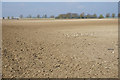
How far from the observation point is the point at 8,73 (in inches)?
157

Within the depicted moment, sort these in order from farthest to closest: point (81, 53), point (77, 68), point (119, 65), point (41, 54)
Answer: point (81, 53) → point (41, 54) → point (119, 65) → point (77, 68)

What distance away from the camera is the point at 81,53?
5965 millimetres

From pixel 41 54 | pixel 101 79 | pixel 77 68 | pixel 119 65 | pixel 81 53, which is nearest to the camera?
pixel 101 79

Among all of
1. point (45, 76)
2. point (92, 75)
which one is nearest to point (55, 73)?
point (45, 76)

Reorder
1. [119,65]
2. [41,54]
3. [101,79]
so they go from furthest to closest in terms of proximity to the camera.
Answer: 1. [41,54]
2. [119,65]
3. [101,79]

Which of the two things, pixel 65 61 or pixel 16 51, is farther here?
pixel 16 51

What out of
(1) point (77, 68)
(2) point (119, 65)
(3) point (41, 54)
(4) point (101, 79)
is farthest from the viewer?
(3) point (41, 54)

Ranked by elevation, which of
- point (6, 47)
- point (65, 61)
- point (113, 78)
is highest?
point (6, 47)

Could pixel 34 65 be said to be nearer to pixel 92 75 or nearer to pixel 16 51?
pixel 16 51

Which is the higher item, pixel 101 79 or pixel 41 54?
pixel 41 54

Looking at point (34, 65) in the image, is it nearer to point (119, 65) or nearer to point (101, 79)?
point (101, 79)

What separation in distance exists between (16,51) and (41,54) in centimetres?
103

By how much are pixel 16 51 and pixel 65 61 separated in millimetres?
2068

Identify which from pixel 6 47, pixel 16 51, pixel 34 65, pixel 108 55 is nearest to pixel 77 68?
pixel 34 65
